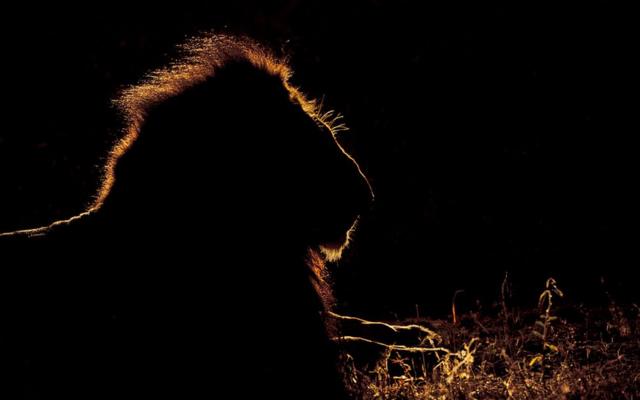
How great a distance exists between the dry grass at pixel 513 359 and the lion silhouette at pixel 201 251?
0.47 m

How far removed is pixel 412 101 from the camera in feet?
21.8

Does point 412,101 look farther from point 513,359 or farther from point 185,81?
point 185,81

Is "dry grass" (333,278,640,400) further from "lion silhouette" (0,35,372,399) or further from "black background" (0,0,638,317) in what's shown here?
"black background" (0,0,638,317)

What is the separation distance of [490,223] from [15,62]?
17.3 ft

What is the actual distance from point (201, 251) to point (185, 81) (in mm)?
721

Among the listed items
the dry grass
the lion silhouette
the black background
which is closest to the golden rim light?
the lion silhouette

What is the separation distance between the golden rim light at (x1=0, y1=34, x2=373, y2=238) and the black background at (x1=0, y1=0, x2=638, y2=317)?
3139 millimetres

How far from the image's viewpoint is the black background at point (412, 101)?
573cm

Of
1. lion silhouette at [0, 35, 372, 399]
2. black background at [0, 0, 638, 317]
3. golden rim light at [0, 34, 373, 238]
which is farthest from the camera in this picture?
black background at [0, 0, 638, 317]

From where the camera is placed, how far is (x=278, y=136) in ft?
7.72

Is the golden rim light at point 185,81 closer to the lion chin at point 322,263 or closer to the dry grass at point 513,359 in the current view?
the lion chin at point 322,263

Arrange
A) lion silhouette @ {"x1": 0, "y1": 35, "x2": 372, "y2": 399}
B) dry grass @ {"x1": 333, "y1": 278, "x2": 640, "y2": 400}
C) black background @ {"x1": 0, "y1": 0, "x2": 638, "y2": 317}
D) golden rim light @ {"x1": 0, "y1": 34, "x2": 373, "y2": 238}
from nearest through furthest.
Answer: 1. lion silhouette @ {"x1": 0, "y1": 35, "x2": 372, "y2": 399}
2. golden rim light @ {"x1": 0, "y1": 34, "x2": 373, "y2": 238}
3. dry grass @ {"x1": 333, "y1": 278, "x2": 640, "y2": 400}
4. black background @ {"x1": 0, "y1": 0, "x2": 638, "y2": 317}

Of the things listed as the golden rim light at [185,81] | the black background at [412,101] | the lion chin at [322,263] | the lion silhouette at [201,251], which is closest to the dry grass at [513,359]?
the lion chin at [322,263]

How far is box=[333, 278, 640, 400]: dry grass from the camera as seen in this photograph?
8.82ft
